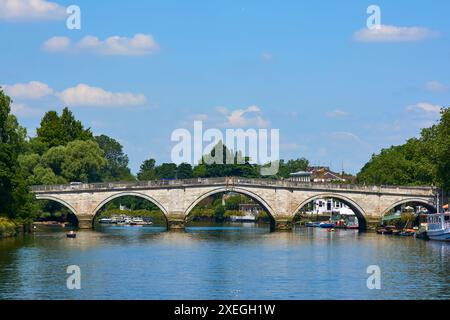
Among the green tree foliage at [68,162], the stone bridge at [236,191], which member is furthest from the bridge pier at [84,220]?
the green tree foliage at [68,162]

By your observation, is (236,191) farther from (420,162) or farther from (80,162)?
(420,162)

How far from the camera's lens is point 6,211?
7319 centimetres

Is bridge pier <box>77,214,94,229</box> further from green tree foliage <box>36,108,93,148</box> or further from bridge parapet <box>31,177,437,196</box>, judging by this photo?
green tree foliage <box>36,108,93,148</box>

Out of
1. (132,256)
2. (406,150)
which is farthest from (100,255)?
(406,150)

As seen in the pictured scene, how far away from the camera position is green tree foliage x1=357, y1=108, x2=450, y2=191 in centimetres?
8438

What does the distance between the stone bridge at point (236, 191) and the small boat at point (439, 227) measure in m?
14.7

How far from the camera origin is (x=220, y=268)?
164 ft

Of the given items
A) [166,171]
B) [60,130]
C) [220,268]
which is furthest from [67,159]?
[166,171]

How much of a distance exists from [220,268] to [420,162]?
54336 millimetres

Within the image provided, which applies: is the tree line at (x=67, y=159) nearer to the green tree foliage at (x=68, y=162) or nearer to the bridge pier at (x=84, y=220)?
the green tree foliage at (x=68, y=162)

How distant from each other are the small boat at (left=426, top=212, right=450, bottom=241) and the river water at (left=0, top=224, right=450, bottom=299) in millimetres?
1333
